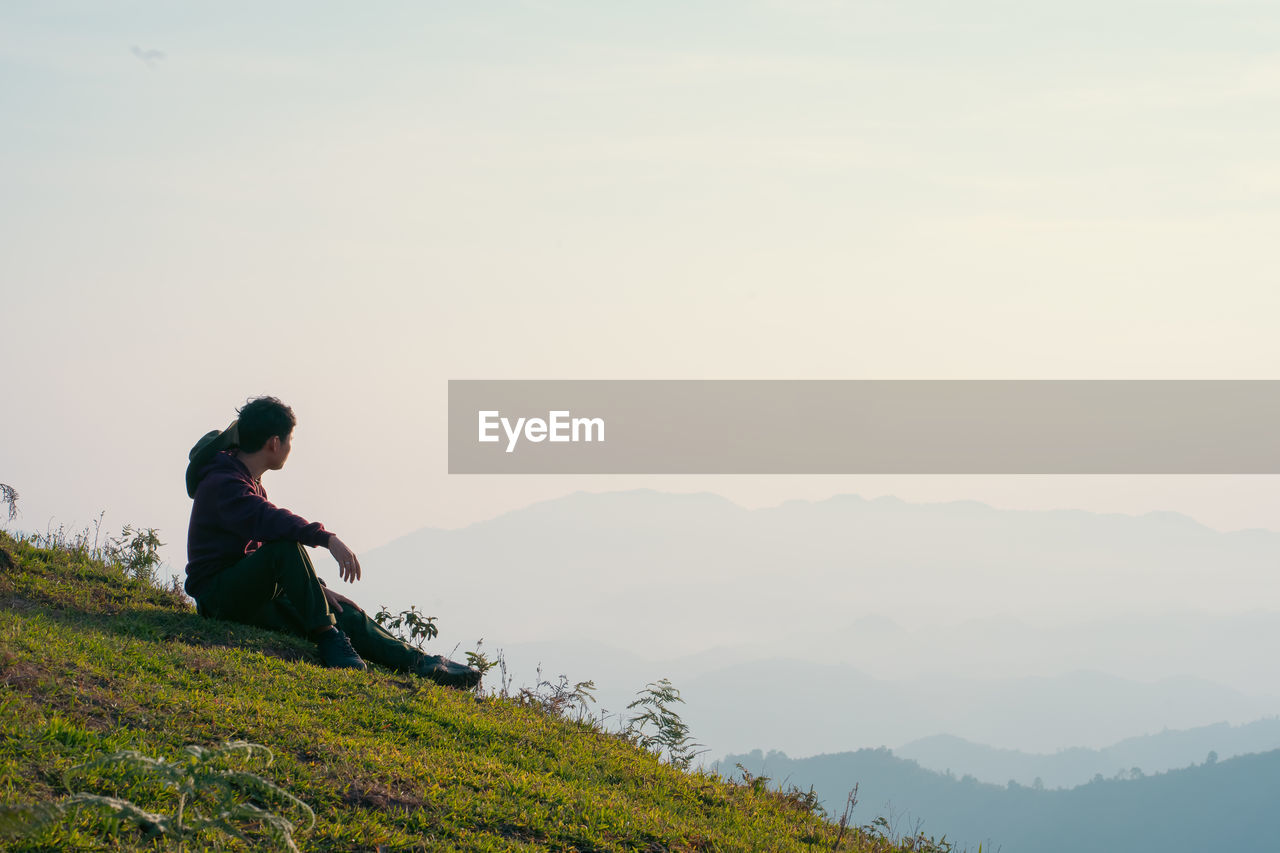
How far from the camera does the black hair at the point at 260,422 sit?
368 inches

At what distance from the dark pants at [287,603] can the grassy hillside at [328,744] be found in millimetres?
202

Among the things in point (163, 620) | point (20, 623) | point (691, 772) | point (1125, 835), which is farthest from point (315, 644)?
point (1125, 835)

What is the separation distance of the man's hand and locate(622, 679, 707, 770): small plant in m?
2.72

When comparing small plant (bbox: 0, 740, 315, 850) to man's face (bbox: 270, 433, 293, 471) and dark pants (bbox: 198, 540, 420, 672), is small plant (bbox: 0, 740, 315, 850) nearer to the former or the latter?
dark pants (bbox: 198, 540, 420, 672)

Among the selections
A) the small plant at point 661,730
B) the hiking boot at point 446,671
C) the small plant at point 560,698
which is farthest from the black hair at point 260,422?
the small plant at point 661,730

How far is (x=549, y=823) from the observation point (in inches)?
265

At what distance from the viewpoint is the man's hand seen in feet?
27.5

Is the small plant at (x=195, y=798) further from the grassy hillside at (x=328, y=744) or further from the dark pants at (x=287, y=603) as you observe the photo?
the dark pants at (x=287, y=603)

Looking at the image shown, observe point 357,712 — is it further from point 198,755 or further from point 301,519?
point 198,755

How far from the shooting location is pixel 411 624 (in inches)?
440

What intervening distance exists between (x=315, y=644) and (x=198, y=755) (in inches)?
208

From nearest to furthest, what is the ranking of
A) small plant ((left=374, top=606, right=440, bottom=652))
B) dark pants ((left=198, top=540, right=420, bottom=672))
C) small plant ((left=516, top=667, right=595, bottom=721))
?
dark pants ((left=198, top=540, right=420, bottom=672)), small plant ((left=516, top=667, right=595, bottom=721)), small plant ((left=374, top=606, right=440, bottom=652))

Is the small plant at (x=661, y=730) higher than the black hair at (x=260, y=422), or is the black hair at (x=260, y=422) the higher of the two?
the black hair at (x=260, y=422)

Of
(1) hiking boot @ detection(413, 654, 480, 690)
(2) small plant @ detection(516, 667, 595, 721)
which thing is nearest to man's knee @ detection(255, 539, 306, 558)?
(1) hiking boot @ detection(413, 654, 480, 690)
